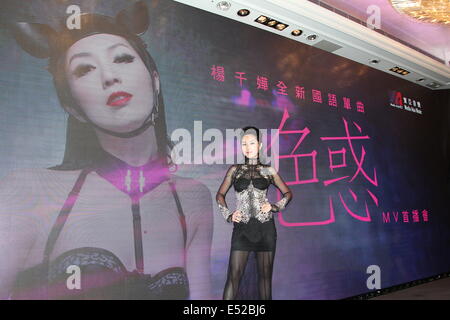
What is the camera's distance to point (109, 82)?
286 cm

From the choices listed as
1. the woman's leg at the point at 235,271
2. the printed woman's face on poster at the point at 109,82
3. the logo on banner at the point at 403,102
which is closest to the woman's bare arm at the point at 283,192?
the woman's leg at the point at 235,271

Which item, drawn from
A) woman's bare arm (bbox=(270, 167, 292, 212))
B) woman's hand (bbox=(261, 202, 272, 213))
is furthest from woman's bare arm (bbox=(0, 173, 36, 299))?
woman's bare arm (bbox=(270, 167, 292, 212))

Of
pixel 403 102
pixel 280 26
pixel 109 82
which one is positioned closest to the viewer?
pixel 109 82

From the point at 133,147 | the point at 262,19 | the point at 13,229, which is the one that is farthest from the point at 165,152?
the point at 262,19

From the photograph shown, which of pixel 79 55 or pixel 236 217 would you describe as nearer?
pixel 79 55

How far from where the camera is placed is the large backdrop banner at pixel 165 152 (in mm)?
2539

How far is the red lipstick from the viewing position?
2.86 metres

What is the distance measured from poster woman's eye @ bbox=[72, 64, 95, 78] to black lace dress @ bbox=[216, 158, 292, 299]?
4.23 ft

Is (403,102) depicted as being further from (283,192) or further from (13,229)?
(13,229)

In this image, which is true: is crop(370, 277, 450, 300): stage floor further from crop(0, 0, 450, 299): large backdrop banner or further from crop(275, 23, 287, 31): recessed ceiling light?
crop(275, 23, 287, 31): recessed ceiling light

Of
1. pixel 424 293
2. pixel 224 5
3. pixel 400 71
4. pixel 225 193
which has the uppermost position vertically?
pixel 400 71

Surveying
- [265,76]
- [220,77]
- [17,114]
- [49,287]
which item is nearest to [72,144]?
[17,114]

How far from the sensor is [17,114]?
251 centimetres

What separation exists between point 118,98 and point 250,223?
1.36 m
